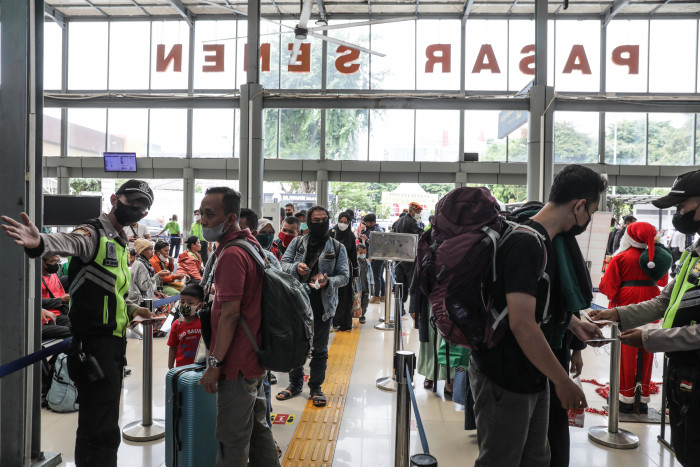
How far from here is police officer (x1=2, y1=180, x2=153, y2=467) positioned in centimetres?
256

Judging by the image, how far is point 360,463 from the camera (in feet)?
10.7

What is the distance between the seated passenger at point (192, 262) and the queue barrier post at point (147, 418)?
4.23m

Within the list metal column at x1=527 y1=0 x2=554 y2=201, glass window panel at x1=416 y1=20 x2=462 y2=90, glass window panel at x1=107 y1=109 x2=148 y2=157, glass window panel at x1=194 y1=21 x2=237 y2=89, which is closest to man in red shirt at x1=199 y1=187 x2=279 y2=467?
metal column at x1=527 y1=0 x2=554 y2=201

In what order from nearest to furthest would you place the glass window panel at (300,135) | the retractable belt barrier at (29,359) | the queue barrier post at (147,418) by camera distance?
the retractable belt barrier at (29,359) < the queue barrier post at (147,418) < the glass window panel at (300,135)

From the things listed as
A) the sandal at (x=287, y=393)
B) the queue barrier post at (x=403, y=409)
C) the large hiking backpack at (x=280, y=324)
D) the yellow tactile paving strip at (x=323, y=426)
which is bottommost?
the yellow tactile paving strip at (x=323, y=426)

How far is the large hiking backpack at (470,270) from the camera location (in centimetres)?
177

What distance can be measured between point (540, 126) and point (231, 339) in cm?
737

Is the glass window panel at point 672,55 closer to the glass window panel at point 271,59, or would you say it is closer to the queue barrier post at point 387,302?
the glass window panel at point 271,59

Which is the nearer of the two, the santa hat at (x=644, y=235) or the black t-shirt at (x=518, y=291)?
the black t-shirt at (x=518, y=291)

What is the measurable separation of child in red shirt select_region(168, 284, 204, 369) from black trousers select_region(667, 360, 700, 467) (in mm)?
3121

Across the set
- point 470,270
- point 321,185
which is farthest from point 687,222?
point 321,185

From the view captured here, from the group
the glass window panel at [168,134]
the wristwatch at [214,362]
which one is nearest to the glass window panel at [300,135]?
the glass window panel at [168,134]

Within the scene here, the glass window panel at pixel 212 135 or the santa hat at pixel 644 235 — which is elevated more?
the glass window panel at pixel 212 135

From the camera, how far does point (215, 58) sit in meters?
17.4
